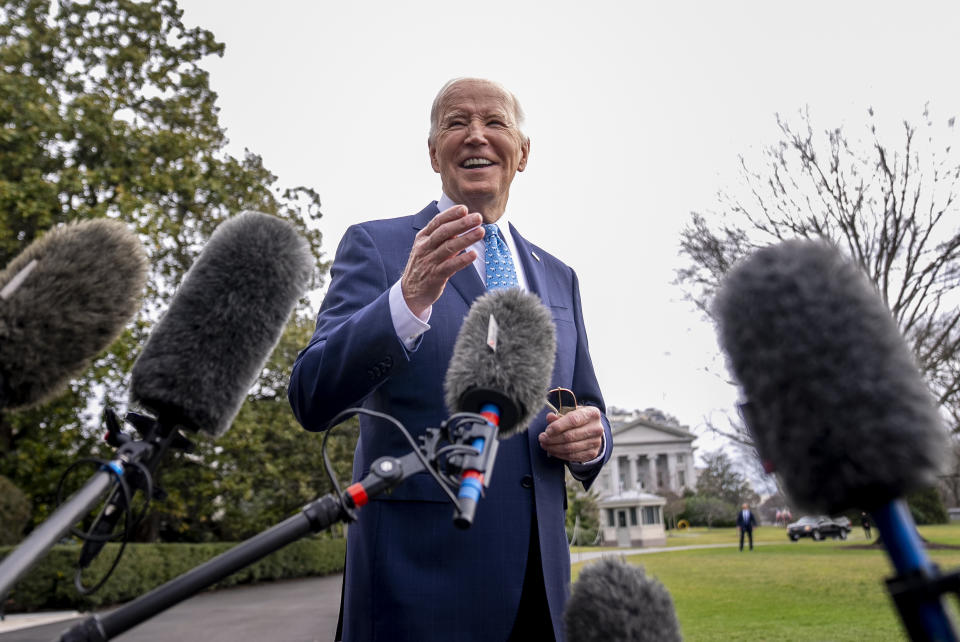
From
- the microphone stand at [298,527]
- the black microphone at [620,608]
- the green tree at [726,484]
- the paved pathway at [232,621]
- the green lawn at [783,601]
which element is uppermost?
the green tree at [726,484]

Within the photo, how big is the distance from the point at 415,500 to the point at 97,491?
3.21 ft

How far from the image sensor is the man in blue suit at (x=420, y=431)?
67.8 inches

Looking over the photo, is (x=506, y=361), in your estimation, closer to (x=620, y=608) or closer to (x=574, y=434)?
(x=620, y=608)

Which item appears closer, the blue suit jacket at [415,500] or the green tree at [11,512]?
the blue suit jacket at [415,500]

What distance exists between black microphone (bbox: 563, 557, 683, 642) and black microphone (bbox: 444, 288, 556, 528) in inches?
13.2

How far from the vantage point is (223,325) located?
5.04 feet

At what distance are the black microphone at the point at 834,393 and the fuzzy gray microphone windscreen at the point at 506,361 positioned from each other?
434mm

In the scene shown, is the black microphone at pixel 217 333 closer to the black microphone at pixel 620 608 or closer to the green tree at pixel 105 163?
the black microphone at pixel 620 608

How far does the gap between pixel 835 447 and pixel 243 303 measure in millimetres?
1229

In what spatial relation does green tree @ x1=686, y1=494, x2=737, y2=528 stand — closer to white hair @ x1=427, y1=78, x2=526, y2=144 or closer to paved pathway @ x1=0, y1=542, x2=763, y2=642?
paved pathway @ x1=0, y1=542, x2=763, y2=642

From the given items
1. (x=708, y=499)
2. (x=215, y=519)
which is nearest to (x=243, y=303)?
(x=215, y=519)

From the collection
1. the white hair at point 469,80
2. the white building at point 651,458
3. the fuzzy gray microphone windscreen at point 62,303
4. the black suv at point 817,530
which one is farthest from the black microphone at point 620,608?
the white building at point 651,458

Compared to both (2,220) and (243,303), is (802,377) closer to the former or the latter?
(243,303)

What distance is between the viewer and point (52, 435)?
1531 centimetres
